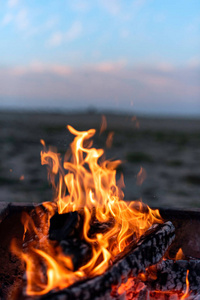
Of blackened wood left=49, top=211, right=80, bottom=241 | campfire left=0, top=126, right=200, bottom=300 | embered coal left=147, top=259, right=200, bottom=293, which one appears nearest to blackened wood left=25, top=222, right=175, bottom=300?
campfire left=0, top=126, right=200, bottom=300

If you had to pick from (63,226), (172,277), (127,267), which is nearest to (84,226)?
(63,226)

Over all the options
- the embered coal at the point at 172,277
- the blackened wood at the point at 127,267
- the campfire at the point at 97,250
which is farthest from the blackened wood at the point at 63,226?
→ the embered coal at the point at 172,277

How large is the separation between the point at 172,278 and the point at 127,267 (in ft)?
2.83

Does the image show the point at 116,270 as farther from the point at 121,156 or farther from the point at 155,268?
the point at 121,156

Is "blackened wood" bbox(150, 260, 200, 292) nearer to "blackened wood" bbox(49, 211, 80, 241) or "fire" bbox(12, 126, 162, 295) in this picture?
"fire" bbox(12, 126, 162, 295)

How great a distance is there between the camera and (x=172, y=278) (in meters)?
2.92

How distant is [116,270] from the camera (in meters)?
2.20

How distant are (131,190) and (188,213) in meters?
6.54

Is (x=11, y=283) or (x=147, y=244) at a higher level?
(x=147, y=244)

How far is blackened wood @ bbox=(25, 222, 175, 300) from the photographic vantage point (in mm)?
1949

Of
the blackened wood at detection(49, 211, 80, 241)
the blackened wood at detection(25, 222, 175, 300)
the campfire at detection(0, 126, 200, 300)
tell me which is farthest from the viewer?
the blackened wood at detection(49, 211, 80, 241)

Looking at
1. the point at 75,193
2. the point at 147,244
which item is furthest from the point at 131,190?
the point at 147,244

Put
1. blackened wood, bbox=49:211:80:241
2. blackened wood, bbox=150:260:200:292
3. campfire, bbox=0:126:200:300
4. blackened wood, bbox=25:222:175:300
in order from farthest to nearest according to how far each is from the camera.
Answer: blackened wood, bbox=150:260:200:292, blackened wood, bbox=49:211:80:241, campfire, bbox=0:126:200:300, blackened wood, bbox=25:222:175:300

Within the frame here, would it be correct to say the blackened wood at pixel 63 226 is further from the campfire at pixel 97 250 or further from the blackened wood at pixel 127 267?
the blackened wood at pixel 127 267
